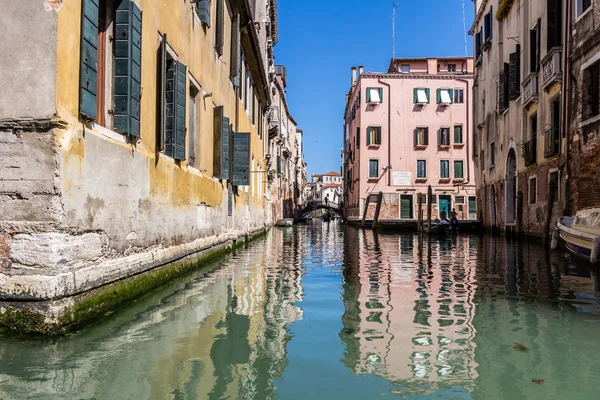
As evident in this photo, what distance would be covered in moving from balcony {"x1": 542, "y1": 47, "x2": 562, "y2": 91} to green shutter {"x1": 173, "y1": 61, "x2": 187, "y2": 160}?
1002cm

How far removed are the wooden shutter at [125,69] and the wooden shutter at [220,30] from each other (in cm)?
555

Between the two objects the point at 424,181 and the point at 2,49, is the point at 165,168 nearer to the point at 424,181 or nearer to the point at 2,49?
the point at 2,49

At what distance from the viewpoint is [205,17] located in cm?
921

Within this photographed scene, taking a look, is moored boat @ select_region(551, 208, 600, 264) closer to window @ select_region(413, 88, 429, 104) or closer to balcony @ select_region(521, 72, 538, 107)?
balcony @ select_region(521, 72, 538, 107)

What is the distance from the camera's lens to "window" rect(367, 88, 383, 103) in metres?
34.0

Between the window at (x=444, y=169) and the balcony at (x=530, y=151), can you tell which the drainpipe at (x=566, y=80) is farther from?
the window at (x=444, y=169)

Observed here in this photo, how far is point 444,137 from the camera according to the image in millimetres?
34062

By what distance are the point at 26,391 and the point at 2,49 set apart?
97.1 inches

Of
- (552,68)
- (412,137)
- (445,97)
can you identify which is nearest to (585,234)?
(552,68)

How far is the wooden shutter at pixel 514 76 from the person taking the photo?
17234 millimetres

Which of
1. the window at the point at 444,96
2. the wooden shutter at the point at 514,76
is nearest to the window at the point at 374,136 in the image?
the window at the point at 444,96

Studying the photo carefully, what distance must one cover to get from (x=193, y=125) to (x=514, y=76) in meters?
12.7

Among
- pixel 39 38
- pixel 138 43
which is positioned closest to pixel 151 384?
pixel 39 38

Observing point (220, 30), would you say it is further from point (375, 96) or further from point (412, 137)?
point (412, 137)
